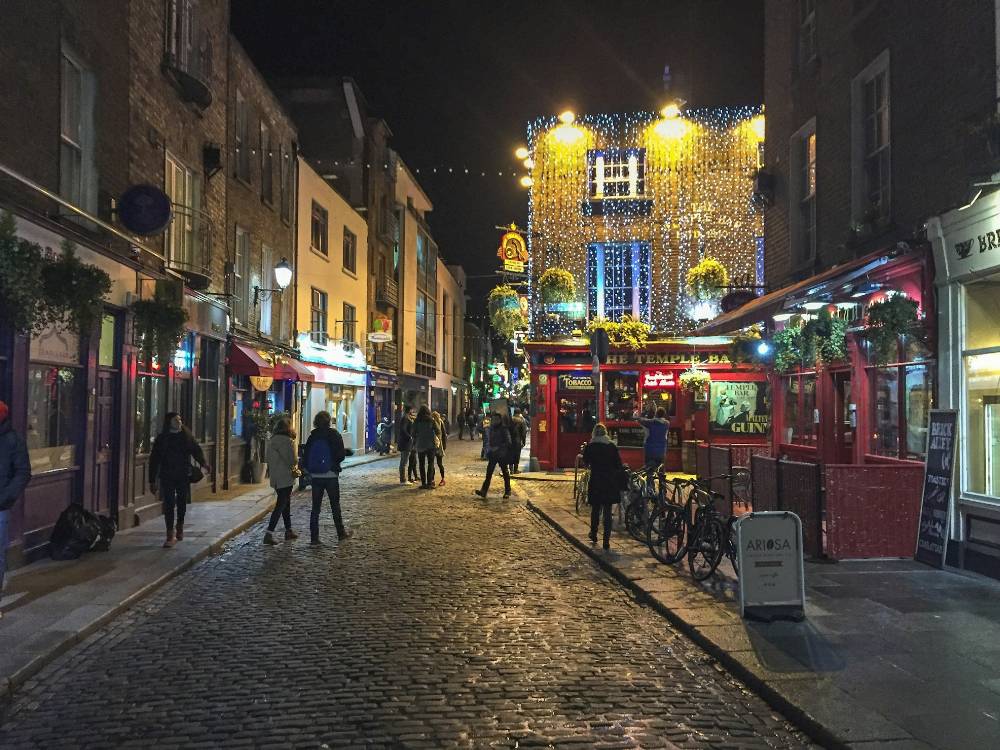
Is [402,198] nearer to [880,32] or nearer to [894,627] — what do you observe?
[880,32]

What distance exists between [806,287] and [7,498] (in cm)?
925

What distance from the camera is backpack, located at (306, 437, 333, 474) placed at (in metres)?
10.8

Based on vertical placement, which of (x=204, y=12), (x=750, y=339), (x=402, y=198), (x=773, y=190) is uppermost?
(x=402, y=198)

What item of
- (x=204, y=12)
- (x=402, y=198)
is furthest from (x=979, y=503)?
(x=402, y=198)

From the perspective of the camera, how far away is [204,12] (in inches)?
636

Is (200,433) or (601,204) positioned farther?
(601,204)

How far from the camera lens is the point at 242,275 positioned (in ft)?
63.2

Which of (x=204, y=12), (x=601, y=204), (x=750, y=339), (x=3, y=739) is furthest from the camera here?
(x=601, y=204)

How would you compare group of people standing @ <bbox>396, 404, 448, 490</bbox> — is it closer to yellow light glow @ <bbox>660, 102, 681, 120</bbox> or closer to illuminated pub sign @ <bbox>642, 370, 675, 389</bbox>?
illuminated pub sign @ <bbox>642, 370, 675, 389</bbox>

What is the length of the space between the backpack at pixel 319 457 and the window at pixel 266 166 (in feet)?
38.3

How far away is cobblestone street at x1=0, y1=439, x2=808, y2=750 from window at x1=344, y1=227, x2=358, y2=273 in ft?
70.6

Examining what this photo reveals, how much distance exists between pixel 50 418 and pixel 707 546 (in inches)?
313

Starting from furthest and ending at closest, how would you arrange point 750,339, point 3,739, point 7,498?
point 750,339 → point 7,498 → point 3,739

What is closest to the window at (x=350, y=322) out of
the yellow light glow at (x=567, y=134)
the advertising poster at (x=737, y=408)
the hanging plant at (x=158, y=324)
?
the yellow light glow at (x=567, y=134)
